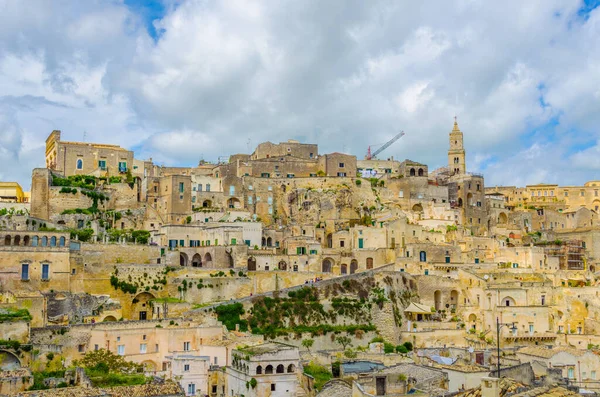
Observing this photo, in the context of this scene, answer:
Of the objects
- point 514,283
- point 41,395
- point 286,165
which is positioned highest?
point 286,165

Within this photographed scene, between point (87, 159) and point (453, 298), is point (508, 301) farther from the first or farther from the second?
point (87, 159)

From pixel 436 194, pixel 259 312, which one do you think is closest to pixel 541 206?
pixel 436 194

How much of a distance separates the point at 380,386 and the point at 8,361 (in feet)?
68.8

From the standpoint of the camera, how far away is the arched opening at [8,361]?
39156mm

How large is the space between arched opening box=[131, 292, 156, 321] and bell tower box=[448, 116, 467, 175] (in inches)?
2026

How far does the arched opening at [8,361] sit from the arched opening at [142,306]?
14.6 metres

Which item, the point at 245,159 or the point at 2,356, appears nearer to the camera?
the point at 2,356

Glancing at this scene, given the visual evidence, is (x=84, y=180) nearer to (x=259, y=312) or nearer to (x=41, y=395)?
(x=259, y=312)

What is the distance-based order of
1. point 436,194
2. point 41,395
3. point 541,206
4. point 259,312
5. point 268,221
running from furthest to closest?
point 541,206, point 436,194, point 268,221, point 259,312, point 41,395

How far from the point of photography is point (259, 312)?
180ft

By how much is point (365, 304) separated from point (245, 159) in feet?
110

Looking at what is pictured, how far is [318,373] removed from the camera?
1654 inches

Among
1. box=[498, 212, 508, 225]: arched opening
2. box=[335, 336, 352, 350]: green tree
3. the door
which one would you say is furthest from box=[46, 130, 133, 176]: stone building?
the door

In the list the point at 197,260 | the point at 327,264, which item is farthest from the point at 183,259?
the point at 327,264
